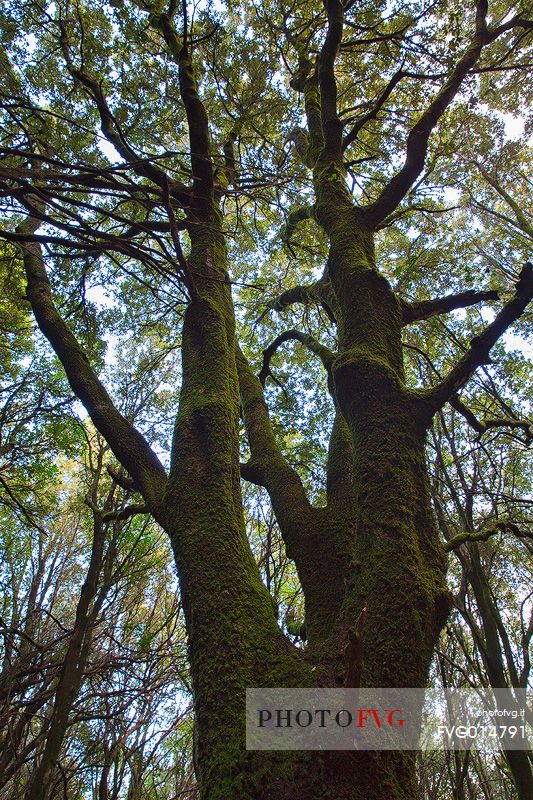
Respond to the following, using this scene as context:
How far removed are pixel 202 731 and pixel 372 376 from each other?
5.42 ft

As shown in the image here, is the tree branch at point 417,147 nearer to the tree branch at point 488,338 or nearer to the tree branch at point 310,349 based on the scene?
the tree branch at point 310,349

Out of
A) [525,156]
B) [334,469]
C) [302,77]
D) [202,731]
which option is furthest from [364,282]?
[525,156]

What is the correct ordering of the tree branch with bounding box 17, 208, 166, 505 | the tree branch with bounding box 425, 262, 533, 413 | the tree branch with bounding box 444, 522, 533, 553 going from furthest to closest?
the tree branch with bounding box 17, 208, 166, 505 → the tree branch with bounding box 444, 522, 533, 553 → the tree branch with bounding box 425, 262, 533, 413

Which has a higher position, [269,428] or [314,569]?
[269,428]

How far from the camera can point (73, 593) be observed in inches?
365

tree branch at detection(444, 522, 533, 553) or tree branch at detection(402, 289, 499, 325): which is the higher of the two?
tree branch at detection(402, 289, 499, 325)

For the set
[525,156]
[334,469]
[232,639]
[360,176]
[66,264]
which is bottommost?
[232,639]

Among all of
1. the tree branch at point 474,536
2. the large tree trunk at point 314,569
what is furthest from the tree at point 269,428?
the tree branch at point 474,536

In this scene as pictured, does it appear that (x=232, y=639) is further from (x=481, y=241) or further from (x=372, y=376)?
(x=481, y=241)

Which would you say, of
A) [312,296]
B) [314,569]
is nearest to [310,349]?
[312,296]

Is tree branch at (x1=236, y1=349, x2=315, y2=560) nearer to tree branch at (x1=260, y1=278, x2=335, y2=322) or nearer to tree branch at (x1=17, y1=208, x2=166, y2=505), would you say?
tree branch at (x1=17, y1=208, x2=166, y2=505)
